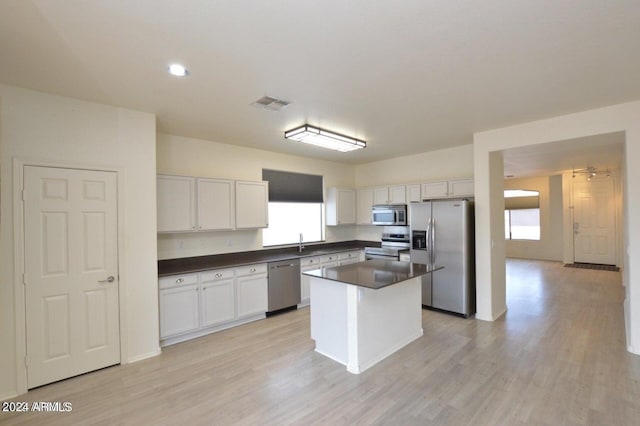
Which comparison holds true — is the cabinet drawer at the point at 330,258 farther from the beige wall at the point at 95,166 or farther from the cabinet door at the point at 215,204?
the beige wall at the point at 95,166

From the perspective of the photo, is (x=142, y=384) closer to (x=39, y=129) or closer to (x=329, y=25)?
(x=39, y=129)

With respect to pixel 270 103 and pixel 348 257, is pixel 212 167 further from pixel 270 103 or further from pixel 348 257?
pixel 348 257

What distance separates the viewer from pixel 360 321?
9.68 ft

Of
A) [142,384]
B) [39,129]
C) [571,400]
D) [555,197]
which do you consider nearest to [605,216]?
[555,197]

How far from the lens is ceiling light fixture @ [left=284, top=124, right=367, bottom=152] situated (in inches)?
150

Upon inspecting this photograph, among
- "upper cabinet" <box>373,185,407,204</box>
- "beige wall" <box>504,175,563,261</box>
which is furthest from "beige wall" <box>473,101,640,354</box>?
"beige wall" <box>504,175,563,261</box>

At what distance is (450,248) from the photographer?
175 inches

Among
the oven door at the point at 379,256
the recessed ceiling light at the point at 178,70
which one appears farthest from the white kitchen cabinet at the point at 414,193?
the recessed ceiling light at the point at 178,70

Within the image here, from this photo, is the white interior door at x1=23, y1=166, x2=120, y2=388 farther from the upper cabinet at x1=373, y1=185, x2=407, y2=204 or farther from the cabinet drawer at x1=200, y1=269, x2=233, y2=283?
the upper cabinet at x1=373, y1=185, x2=407, y2=204

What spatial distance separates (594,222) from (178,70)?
10.2 metres

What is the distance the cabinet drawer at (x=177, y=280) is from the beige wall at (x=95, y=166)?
0.17 metres

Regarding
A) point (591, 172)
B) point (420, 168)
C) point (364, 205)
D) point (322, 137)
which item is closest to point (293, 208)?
point (364, 205)

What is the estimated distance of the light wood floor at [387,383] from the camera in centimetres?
228

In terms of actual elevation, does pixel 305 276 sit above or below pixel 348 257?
below
